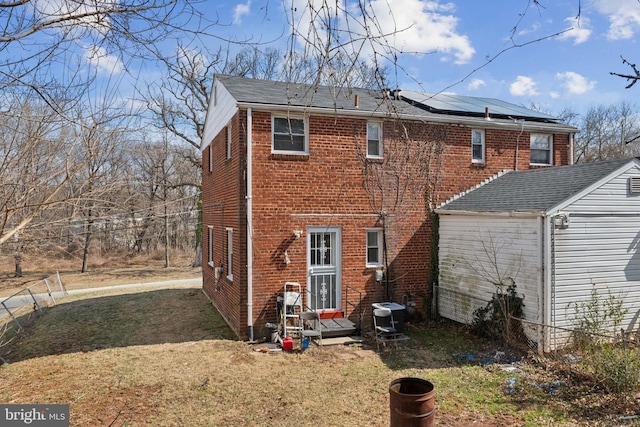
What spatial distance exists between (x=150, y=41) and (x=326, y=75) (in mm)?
1698

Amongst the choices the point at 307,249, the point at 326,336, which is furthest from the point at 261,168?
the point at 326,336

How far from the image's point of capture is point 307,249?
34.2 feet

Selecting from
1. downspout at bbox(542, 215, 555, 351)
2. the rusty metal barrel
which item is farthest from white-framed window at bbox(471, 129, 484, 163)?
the rusty metal barrel

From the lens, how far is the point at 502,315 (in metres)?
9.25

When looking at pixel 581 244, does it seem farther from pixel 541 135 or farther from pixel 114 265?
pixel 114 265

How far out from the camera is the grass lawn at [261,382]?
6.13 meters

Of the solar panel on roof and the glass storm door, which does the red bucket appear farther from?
the solar panel on roof

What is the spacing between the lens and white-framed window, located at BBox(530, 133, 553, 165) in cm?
1287

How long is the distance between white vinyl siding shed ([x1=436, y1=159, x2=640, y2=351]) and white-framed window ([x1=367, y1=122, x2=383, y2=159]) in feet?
9.24

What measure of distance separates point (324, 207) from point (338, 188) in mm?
630

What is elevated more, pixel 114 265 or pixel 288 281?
pixel 288 281

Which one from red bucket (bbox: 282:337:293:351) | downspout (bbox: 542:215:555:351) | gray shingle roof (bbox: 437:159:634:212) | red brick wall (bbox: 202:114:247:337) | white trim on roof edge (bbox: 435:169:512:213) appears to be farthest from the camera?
white trim on roof edge (bbox: 435:169:512:213)

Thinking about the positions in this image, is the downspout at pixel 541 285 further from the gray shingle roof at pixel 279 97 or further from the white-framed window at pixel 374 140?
the white-framed window at pixel 374 140

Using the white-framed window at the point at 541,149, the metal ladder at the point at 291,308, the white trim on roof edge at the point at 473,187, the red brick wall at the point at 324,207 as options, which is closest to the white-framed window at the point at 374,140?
the red brick wall at the point at 324,207
